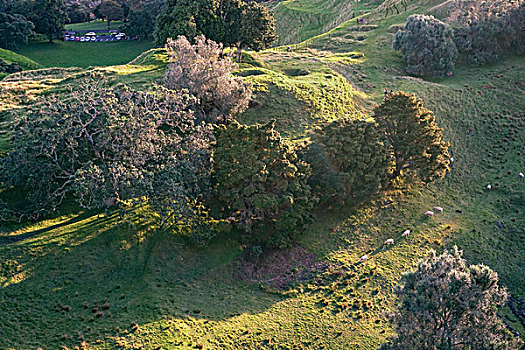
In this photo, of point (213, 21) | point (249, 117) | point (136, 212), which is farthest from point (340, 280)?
point (213, 21)

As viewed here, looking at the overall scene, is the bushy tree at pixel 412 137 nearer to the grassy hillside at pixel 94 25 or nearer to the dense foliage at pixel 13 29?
the dense foliage at pixel 13 29

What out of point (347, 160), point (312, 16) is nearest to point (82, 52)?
point (312, 16)

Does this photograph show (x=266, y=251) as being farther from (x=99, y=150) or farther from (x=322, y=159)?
(x=99, y=150)

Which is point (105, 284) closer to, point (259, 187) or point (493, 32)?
A: point (259, 187)

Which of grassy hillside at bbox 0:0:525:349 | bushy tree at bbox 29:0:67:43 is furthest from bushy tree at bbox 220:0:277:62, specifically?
bushy tree at bbox 29:0:67:43

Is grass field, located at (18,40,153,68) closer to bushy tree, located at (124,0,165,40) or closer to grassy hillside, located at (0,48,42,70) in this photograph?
bushy tree, located at (124,0,165,40)

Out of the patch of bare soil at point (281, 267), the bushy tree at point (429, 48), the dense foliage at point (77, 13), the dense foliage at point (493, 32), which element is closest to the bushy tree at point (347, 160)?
the patch of bare soil at point (281, 267)
